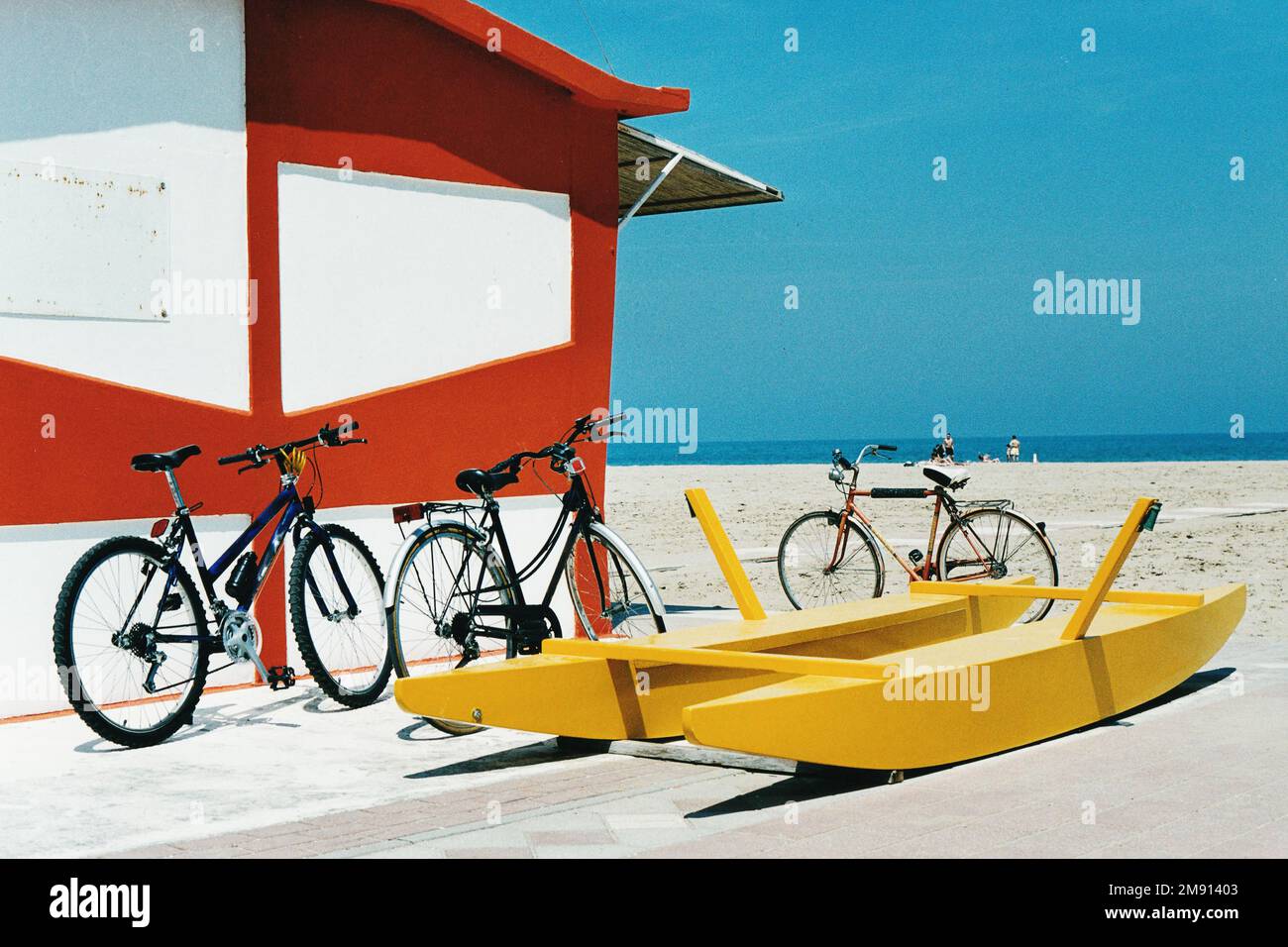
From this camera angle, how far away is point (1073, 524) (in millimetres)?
A: 19594

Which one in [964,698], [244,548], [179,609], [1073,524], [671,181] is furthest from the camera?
[1073,524]

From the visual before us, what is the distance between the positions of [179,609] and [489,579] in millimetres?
1439

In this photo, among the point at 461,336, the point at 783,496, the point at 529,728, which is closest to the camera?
the point at 529,728

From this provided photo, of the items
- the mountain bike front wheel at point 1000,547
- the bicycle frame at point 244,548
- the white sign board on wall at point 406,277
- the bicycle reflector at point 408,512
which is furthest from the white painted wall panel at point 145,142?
the mountain bike front wheel at point 1000,547

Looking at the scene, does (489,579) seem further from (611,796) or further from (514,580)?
(611,796)

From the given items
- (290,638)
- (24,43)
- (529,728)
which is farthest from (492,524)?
(24,43)

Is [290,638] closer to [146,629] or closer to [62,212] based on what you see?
[146,629]

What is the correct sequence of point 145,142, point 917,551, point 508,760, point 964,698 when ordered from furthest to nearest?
point 917,551
point 145,142
point 508,760
point 964,698

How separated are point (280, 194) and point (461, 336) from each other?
4.75 ft

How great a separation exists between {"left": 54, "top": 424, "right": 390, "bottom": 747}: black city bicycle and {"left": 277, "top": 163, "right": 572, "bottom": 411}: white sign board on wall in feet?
3.32

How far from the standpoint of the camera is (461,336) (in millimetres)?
8703

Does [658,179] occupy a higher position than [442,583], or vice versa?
[658,179]

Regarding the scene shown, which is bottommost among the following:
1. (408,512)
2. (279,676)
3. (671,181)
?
(279,676)

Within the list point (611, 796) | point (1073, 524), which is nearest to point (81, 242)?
point (611, 796)
